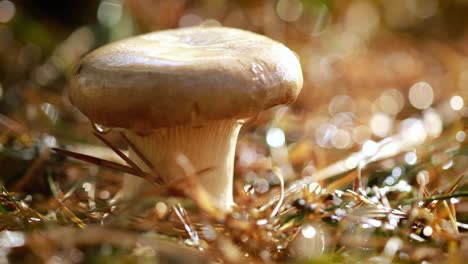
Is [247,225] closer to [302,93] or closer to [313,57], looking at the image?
[302,93]

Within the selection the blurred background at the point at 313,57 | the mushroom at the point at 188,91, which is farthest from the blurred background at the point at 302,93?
the mushroom at the point at 188,91

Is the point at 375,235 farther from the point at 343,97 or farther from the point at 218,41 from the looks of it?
Answer: the point at 343,97

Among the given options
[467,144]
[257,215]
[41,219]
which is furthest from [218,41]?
[467,144]

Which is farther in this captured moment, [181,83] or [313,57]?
[313,57]

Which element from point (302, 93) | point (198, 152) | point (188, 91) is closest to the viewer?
point (188, 91)

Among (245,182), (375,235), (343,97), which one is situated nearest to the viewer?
(375,235)

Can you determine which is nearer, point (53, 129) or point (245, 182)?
point (245, 182)

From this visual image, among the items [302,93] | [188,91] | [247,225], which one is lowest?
[302,93]

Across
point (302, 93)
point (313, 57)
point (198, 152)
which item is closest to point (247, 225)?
point (198, 152)

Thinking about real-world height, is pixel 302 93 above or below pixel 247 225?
below
